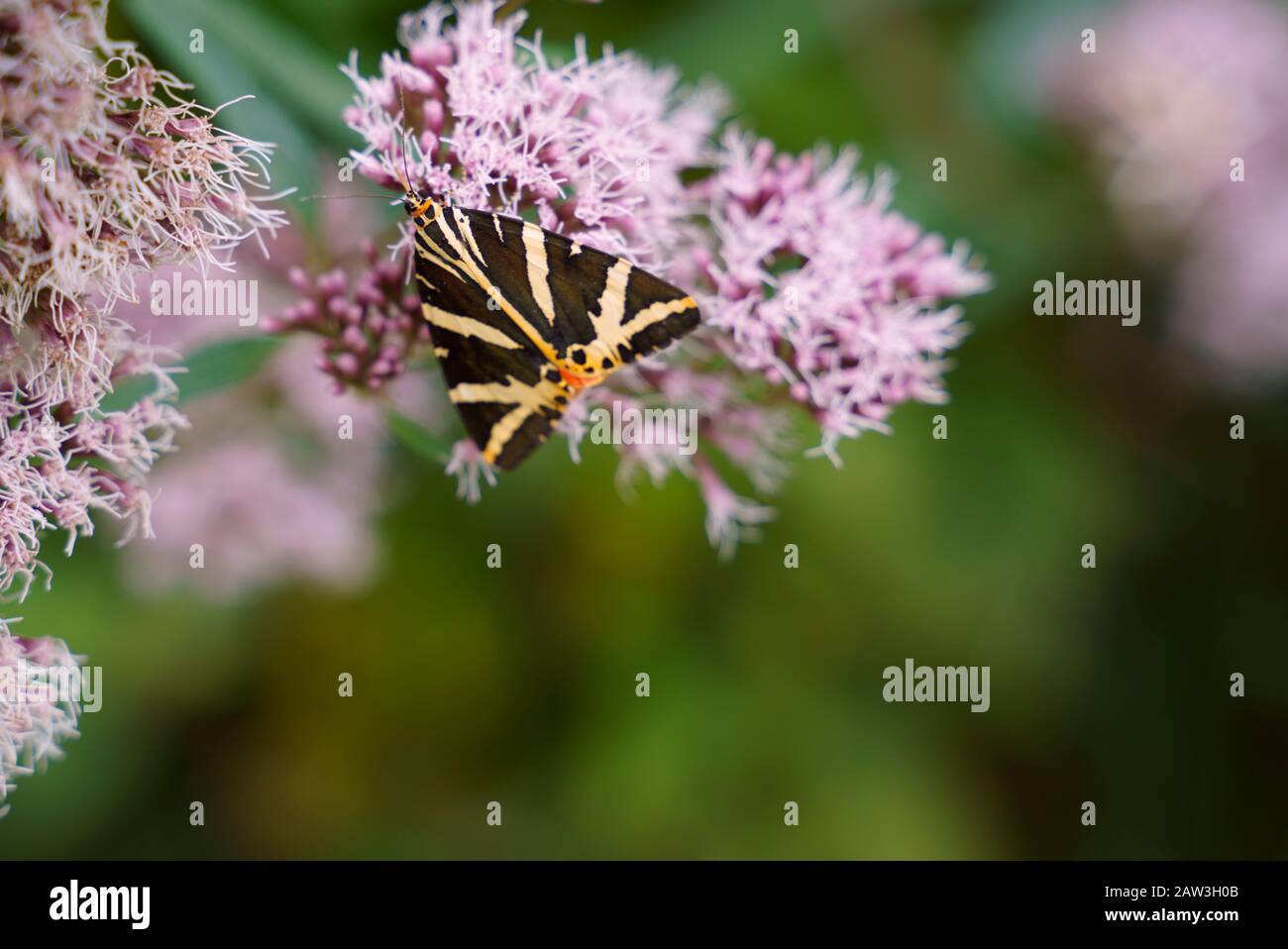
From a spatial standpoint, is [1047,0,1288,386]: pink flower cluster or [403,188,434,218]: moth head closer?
[403,188,434,218]: moth head

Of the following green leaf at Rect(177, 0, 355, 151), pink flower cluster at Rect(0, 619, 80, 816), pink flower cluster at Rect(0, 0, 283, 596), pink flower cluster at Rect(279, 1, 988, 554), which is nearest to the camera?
pink flower cluster at Rect(0, 0, 283, 596)

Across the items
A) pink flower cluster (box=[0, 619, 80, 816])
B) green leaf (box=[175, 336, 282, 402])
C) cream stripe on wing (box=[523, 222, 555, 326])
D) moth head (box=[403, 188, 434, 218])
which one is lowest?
pink flower cluster (box=[0, 619, 80, 816])

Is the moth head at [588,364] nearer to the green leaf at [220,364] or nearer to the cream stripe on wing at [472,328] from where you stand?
the cream stripe on wing at [472,328]

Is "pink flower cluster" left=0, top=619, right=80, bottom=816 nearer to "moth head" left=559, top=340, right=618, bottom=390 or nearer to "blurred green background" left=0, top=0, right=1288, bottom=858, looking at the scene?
"moth head" left=559, top=340, right=618, bottom=390

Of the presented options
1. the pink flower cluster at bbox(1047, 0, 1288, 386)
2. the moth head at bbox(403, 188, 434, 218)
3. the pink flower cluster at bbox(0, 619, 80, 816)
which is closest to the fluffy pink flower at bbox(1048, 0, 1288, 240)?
the pink flower cluster at bbox(1047, 0, 1288, 386)

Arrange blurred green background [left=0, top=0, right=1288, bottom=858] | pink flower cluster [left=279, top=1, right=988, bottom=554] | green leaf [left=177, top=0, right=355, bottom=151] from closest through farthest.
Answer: pink flower cluster [left=279, top=1, right=988, bottom=554] → green leaf [left=177, top=0, right=355, bottom=151] → blurred green background [left=0, top=0, right=1288, bottom=858]

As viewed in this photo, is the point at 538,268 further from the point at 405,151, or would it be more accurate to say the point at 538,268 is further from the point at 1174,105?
the point at 1174,105

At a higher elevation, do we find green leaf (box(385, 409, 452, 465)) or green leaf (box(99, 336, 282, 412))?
green leaf (box(99, 336, 282, 412))

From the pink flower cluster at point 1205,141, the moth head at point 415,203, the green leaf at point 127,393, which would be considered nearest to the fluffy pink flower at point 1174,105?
the pink flower cluster at point 1205,141

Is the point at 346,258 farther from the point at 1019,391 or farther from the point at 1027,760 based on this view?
the point at 1027,760
